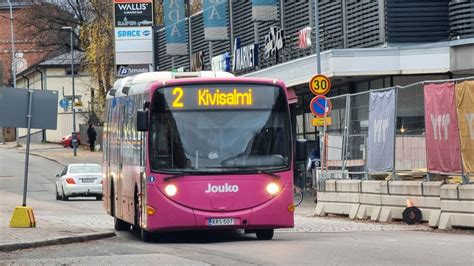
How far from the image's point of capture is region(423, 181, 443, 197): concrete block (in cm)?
2142

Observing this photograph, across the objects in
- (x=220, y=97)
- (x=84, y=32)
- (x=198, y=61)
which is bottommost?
(x=220, y=97)

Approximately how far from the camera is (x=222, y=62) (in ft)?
174

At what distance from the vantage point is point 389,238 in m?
18.4

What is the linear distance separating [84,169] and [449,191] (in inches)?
935

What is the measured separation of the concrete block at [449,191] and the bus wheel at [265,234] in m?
3.78

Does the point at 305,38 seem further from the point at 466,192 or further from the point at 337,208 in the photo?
the point at 466,192

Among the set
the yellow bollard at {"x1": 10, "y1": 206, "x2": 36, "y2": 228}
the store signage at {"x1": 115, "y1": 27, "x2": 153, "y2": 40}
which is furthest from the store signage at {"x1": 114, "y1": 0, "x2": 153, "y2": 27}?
the yellow bollard at {"x1": 10, "y1": 206, "x2": 36, "y2": 228}

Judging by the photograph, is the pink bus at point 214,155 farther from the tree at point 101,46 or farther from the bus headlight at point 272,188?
the tree at point 101,46

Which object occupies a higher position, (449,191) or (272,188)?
(272,188)

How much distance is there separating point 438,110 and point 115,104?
22.2ft

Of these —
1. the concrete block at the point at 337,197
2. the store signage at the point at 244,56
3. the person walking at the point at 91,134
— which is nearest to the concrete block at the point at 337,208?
→ the concrete block at the point at 337,197

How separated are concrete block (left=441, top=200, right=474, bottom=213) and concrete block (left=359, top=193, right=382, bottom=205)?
11.2 feet

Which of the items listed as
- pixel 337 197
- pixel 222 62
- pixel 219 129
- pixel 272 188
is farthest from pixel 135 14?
pixel 272 188

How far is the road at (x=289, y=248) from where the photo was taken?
47.0 ft
